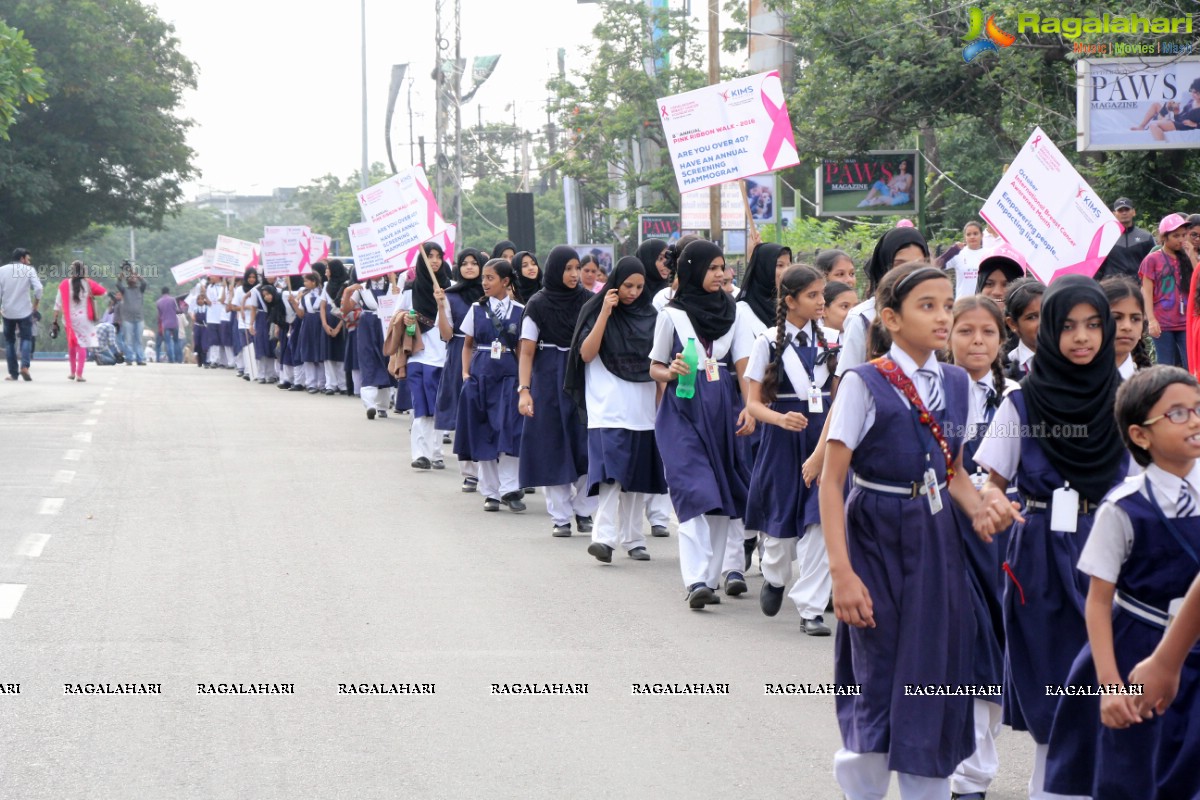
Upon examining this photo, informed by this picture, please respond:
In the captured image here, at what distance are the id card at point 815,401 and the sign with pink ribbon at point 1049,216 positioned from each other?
1606 mm

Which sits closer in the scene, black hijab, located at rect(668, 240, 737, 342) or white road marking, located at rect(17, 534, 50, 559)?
black hijab, located at rect(668, 240, 737, 342)

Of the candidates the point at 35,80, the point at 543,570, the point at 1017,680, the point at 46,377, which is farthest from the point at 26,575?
the point at 46,377

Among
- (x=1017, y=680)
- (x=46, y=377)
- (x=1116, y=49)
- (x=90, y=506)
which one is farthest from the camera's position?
(x=46, y=377)

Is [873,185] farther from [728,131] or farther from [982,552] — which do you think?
[982,552]

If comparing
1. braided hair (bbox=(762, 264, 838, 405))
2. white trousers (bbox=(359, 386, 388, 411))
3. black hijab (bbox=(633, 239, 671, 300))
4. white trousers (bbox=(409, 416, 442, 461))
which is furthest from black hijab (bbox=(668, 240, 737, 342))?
white trousers (bbox=(359, 386, 388, 411))

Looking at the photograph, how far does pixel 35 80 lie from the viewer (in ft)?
58.8

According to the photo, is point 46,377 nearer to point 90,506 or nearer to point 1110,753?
point 90,506

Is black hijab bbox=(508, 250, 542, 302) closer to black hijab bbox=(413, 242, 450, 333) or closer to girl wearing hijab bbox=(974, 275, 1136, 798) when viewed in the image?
black hijab bbox=(413, 242, 450, 333)

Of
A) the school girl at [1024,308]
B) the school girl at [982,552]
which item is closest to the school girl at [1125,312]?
the school girl at [1024,308]

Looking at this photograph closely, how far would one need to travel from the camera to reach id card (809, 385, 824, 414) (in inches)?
304

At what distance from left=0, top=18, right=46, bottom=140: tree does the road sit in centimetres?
615

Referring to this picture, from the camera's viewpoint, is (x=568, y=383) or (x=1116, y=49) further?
(x=1116, y=49)

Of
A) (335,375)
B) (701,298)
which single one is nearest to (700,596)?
(701,298)

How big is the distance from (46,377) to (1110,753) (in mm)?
25904
